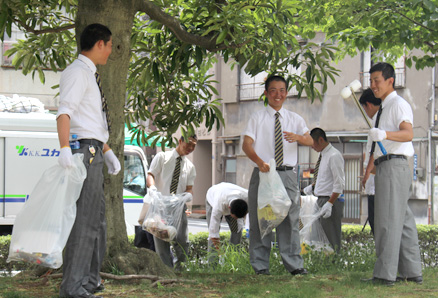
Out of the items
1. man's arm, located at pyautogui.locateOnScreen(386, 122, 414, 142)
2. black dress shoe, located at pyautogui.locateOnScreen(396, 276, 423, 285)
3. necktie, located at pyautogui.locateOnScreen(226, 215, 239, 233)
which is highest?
man's arm, located at pyautogui.locateOnScreen(386, 122, 414, 142)

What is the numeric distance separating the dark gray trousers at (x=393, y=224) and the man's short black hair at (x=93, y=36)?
2.62 meters

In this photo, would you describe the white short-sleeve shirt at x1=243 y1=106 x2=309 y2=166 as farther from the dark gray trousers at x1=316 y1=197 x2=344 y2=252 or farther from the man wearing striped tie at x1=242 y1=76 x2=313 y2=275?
the dark gray trousers at x1=316 y1=197 x2=344 y2=252

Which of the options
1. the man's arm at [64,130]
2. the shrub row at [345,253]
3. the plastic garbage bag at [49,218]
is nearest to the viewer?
the plastic garbage bag at [49,218]

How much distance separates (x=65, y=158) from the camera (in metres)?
4.57

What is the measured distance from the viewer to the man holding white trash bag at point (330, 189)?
9.07 meters

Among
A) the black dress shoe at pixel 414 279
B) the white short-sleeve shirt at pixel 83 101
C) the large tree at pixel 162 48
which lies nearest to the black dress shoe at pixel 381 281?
the black dress shoe at pixel 414 279

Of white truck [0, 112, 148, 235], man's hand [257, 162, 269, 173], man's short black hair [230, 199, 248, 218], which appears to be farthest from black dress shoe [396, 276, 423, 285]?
white truck [0, 112, 148, 235]

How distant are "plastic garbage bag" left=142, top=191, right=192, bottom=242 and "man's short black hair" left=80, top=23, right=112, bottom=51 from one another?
4050 millimetres

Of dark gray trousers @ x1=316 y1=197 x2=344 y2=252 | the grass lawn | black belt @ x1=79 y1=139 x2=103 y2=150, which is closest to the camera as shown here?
black belt @ x1=79 y1=139 x2=103 y2=150

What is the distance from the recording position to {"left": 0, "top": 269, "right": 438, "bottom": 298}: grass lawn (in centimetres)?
513

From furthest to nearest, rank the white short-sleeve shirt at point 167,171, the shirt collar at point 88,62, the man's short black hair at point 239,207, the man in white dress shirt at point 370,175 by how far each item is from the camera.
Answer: the white short-sleeve shirt at point 167,171, the man's short black hair at point 239,207, the man in white dress shirt at point 370,175, the shirt collar at point 88,62

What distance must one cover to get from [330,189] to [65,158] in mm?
5369

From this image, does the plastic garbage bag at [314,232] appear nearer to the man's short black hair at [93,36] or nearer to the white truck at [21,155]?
the man's short black hair at [93,36]

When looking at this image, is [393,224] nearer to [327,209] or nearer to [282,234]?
[282,234]
